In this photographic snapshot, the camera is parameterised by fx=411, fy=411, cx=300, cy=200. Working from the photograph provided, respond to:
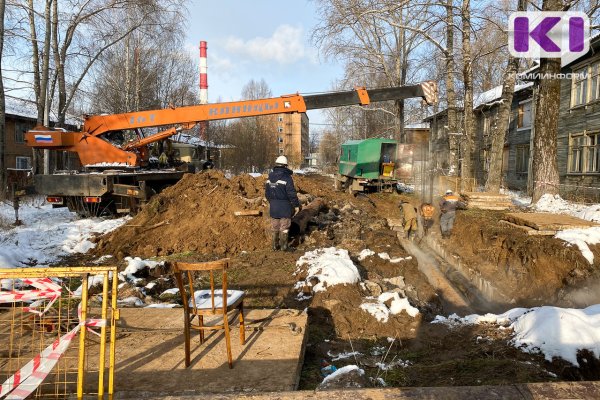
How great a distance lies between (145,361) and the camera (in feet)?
12.1

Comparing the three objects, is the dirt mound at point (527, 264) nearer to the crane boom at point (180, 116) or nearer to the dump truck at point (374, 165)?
the crane boom at point (180, 116)

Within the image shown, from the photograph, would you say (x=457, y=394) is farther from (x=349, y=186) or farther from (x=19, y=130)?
(x=19, y=130)

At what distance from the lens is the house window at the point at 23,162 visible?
1190 inches

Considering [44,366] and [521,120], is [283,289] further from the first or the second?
[521,120]

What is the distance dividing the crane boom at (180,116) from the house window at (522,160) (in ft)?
45.6

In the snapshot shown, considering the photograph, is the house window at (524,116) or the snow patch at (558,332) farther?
the house window at (524,116)

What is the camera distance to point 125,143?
12547 mm

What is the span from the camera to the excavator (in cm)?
1089

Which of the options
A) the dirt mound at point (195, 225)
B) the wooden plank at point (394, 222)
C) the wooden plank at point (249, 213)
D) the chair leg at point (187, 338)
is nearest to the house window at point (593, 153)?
the wooden plank at point (394, 222)

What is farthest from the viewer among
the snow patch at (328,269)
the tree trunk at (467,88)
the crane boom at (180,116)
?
the tree trunk at (467,88)

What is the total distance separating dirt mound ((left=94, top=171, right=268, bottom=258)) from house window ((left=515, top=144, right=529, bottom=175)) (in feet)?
55.6

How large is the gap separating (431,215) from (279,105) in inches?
203

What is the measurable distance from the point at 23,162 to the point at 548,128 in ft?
110

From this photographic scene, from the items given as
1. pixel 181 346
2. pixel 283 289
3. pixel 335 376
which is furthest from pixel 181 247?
pixel 335 376
